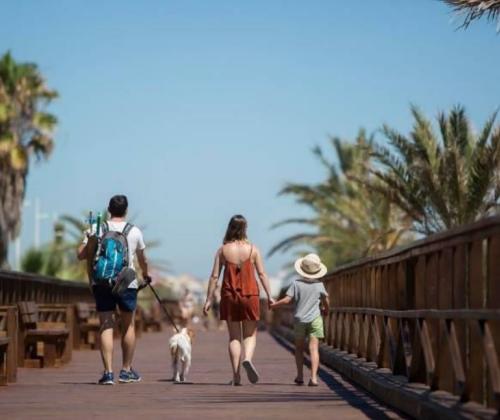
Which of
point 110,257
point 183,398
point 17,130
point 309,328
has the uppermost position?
point 17,130

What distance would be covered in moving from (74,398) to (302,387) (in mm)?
2838

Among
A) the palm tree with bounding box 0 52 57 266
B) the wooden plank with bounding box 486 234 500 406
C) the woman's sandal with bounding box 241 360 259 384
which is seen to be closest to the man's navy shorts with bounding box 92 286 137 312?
the woman's sandal with bounding box 241 360 259 384

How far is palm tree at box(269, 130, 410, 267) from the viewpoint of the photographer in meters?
43.8

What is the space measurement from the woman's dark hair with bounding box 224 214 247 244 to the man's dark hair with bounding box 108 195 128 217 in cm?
110

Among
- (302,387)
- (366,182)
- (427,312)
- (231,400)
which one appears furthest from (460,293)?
(366,182)

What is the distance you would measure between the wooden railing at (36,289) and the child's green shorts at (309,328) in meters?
5.08

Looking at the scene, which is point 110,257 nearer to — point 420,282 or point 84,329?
point 420,282

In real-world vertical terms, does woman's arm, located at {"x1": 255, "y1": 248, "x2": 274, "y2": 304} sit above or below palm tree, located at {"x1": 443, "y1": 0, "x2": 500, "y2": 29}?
below

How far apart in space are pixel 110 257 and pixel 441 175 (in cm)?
1738

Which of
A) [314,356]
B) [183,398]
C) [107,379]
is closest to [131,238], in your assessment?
[107,379]

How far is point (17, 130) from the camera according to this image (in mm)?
59125

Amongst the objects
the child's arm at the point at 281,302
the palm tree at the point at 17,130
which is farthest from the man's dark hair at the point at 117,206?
the palm tree at the point at 17,130

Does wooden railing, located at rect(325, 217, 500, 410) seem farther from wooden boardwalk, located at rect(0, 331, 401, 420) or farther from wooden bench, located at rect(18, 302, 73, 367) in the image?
wooden bench, located at rect(18, 302, 73, 367)

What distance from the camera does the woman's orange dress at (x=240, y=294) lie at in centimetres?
1582
